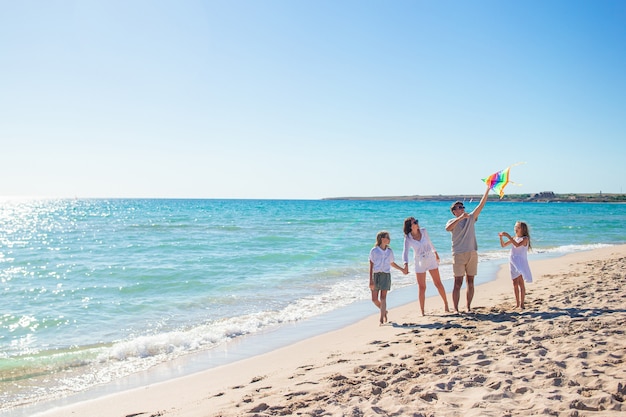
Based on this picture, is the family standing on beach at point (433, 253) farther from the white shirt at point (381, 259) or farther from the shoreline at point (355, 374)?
the shoreline at point (355, 374)

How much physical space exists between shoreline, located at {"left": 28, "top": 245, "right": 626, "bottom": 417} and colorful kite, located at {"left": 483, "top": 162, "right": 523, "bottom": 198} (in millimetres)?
2004

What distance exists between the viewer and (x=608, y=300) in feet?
24.6

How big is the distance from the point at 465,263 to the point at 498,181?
142 centimetres

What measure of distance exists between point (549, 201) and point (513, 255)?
418 ft

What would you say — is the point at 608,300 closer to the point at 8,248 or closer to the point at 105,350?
the point at 105,350

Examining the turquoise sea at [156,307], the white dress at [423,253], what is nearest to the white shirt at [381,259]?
the white dress at [423,253]

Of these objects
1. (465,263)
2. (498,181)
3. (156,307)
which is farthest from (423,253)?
(156,307)

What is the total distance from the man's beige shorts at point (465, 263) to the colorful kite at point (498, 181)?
1.09m

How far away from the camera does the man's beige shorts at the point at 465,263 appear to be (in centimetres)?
739

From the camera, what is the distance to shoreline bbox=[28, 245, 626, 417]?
158 inches

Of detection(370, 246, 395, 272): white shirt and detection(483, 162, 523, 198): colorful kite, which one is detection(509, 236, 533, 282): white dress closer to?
detection(483, 162, 523, 198): colorful kite

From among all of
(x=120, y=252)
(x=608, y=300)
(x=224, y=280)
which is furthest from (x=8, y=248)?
(x=608, y=300)

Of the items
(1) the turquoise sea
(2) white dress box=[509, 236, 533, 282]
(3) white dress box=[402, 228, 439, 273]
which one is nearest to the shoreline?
(2) white dress box=[509, 236, 533, 282]

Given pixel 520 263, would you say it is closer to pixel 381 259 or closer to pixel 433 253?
pixel 433 253
